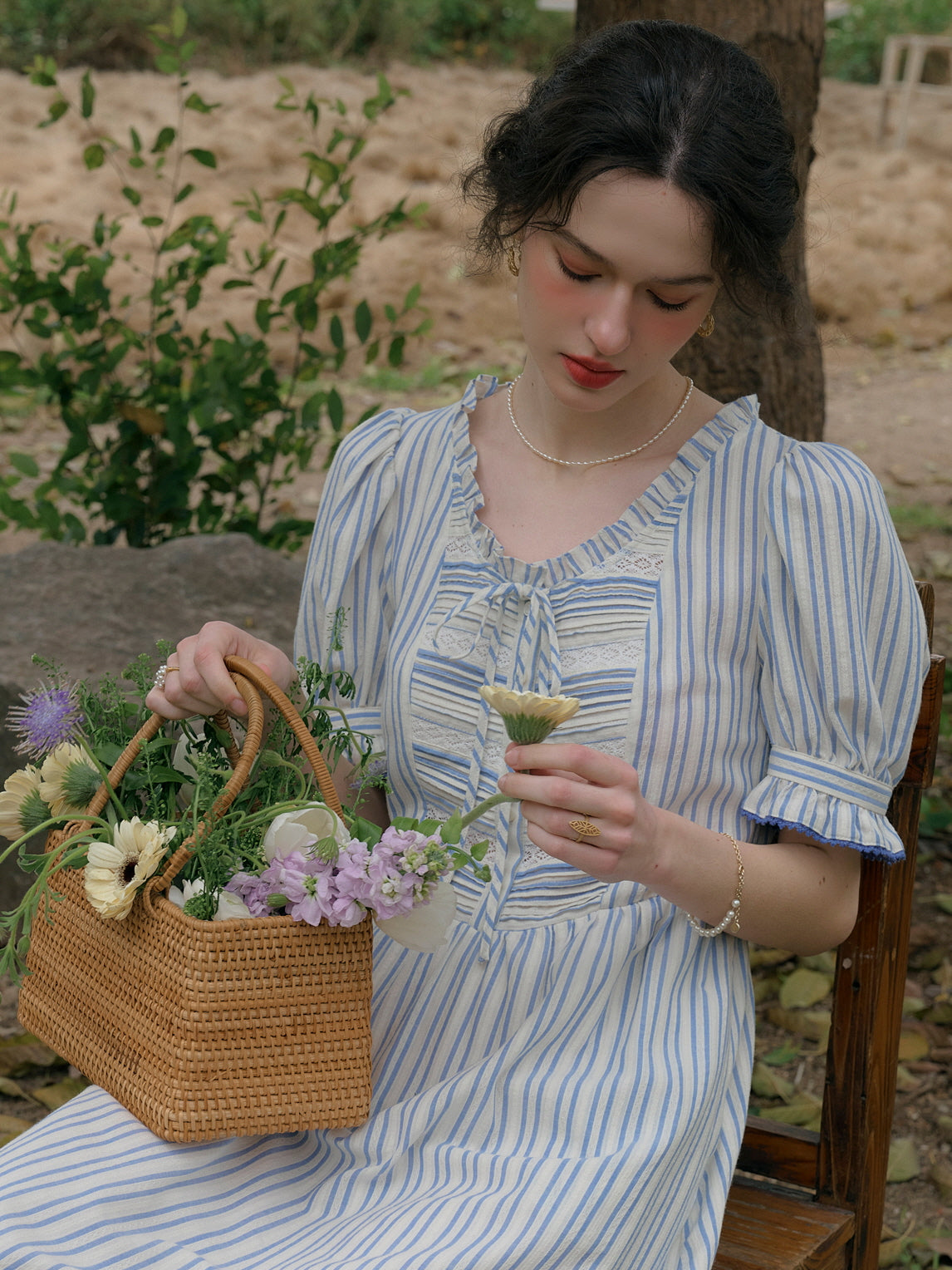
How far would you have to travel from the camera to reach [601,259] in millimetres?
1484

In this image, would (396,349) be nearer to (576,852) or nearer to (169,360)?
(169,360)

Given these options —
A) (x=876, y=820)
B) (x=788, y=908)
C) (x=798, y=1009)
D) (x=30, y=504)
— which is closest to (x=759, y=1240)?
(x=788, y=908)

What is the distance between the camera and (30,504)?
19.9ft

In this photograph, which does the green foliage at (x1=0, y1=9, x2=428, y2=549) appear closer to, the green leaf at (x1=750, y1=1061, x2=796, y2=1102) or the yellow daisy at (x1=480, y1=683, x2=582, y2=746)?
the green leaf at (x1=750, y1=1061, x2=796, y2=1102)

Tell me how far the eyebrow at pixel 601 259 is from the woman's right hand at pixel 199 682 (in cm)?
56

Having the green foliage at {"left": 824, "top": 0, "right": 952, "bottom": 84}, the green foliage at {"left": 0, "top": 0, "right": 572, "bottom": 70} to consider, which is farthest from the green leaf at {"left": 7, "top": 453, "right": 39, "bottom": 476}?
the green foliage at {"left": 824, "top": 0, "right": 952, "bottom": 84}

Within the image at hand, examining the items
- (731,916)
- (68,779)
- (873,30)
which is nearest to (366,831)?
(68,779)

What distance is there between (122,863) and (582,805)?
0.44 metres

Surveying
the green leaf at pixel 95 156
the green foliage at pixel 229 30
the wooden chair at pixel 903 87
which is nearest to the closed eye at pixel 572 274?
the green leaf at pixel 95 156

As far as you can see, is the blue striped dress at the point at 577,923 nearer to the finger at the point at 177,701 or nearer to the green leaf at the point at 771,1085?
the finger at the point at 177,701

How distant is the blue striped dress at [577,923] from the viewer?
1.34 m

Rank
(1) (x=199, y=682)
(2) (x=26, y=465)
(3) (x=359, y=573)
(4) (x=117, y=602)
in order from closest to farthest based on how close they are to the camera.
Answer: (1) (x=199, y=682), (3) (x=359, y=573), (4) (x=117, y=602), (2) (x=26, y=465)

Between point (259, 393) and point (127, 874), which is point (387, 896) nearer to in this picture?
point (127, 874)

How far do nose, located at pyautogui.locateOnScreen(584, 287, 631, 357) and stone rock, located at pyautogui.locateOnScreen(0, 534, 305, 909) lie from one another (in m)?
1.64
